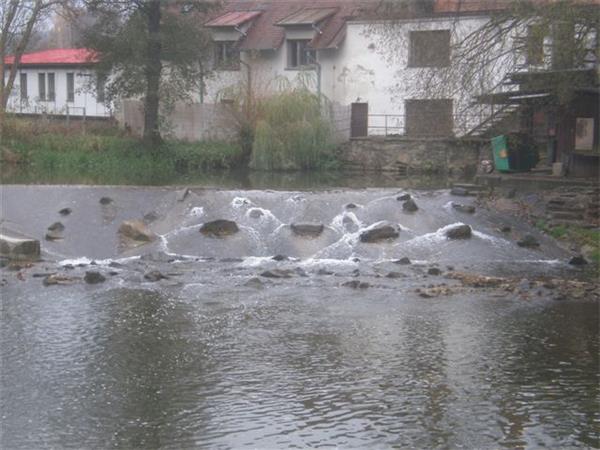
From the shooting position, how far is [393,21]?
929 inches

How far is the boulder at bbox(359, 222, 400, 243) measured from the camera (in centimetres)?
1969

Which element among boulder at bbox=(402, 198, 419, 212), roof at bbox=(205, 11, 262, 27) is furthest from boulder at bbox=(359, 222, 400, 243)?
roof at bbox=(205, 11, 262, 27)

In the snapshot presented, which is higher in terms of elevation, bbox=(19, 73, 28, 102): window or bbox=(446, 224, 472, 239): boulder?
bbox=(19, 73, 28, 102): window

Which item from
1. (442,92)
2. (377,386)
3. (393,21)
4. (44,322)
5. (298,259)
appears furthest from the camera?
(393,21)

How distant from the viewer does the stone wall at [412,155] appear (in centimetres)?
3459

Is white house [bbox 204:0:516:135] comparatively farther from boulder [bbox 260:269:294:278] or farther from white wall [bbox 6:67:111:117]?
boulder [bbox 260:269:294:278]

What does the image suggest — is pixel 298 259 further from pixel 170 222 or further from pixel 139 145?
pixel 139 145

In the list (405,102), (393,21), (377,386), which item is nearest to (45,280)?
(377,386)

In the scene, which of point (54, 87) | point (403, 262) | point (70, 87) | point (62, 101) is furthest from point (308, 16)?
point (403, 262)

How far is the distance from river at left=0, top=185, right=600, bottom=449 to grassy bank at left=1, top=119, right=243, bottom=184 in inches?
468

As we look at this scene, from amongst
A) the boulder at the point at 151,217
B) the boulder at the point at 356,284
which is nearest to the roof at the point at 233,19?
the boulder at the point at 151,217

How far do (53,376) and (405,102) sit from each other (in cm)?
2919

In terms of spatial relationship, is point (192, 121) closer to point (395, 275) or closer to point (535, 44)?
point (535, 44)

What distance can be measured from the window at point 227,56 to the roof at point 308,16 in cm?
254
